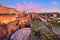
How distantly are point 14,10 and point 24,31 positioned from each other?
5087 millimetres

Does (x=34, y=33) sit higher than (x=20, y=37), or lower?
higher

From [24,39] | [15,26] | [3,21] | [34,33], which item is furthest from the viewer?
[3,21]

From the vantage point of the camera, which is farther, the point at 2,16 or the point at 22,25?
the point at 2,16

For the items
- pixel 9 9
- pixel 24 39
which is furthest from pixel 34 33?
pixel 9 9

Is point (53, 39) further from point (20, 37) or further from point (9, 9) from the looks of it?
point (9, 9)

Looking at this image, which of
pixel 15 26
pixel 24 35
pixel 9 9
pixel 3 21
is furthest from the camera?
pixel 9 9

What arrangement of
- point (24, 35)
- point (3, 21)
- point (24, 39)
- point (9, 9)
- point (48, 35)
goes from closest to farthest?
point (48, 35), point (24, 39), point (24, 35), point (3, 21), point (9, 9)

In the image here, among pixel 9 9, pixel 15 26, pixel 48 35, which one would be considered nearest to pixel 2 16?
pixel 9 9

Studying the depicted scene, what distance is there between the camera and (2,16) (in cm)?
691

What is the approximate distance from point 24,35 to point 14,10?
5240mm

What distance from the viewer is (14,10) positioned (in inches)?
310

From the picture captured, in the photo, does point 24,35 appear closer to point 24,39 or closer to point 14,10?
point 24,39

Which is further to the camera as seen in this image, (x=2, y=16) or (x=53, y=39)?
(x=2, y=16)

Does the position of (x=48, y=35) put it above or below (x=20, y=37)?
above
